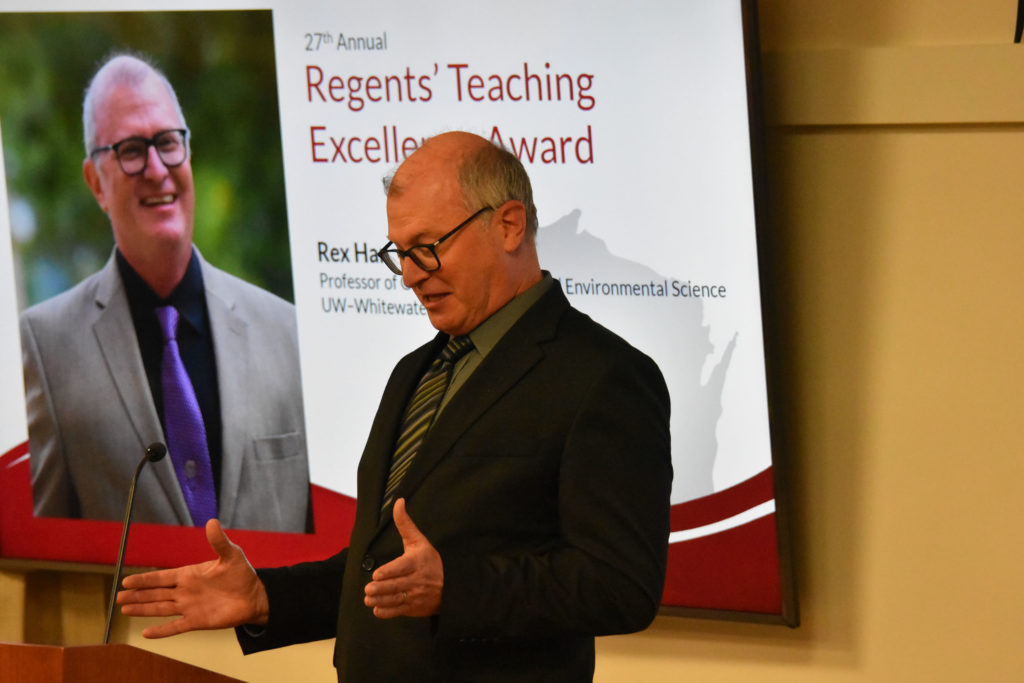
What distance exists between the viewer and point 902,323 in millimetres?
2850

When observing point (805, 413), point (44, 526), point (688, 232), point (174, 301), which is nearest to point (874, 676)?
point (805, 413)

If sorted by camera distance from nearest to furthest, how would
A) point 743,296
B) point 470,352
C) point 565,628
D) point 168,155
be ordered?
point 565,628 < point 470,352 < point 743,296 < point 168,155

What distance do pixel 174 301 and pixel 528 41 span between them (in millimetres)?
1311

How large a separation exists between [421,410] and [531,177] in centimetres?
124

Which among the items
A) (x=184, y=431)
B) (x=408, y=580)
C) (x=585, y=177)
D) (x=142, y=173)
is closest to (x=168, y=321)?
(x=184, y=431)

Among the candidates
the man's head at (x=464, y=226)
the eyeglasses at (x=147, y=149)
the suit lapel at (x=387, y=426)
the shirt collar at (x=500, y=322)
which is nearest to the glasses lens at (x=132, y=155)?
the eyeglasses at (x=147, y=149)

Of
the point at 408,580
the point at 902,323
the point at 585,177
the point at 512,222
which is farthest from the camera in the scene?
the point at 585,177

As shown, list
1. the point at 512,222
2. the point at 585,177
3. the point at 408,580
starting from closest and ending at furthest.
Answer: the point at 408,580, the point at 512,222, the point at 585,177

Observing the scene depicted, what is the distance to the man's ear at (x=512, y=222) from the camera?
6.01 ft

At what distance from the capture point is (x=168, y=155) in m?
3.39

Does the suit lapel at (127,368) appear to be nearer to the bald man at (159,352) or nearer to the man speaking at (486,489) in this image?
the bald man at (159,352)

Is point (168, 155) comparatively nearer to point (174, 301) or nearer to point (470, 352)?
point (174, 301)

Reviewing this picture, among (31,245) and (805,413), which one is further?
(31,245)

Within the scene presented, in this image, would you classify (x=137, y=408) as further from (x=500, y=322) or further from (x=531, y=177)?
(x=500, y=322)
